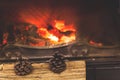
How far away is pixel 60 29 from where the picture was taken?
9.55 feet

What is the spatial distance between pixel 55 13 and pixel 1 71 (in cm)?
60

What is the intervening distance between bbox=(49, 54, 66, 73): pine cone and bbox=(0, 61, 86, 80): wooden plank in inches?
0.8

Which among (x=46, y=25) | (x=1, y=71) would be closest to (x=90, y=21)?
(x=46, y=25)

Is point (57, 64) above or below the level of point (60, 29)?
below

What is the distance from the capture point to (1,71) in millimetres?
2650

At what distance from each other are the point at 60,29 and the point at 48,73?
0.39 metres

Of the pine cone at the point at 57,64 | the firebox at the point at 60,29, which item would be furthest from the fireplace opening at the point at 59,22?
the pine cone at the point at 57,64

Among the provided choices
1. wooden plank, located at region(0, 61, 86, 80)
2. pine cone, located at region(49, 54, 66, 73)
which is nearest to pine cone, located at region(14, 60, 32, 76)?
wooden plank, located at region(0, 61, 86, 80)

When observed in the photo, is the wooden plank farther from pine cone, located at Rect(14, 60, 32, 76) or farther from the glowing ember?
the glowing ember

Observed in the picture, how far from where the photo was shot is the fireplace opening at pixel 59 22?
2.83 meters

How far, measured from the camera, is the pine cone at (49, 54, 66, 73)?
103 inches

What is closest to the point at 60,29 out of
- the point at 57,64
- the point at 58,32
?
the point at 58,32

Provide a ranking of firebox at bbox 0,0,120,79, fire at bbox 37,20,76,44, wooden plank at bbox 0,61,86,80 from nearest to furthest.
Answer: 1. wooden plank at bbox 0,61,86,80
2. firebox at bbox 0,0,120,79
3. fire at bbox 37,20,76,44

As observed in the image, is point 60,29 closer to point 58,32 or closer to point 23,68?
point 58,32
